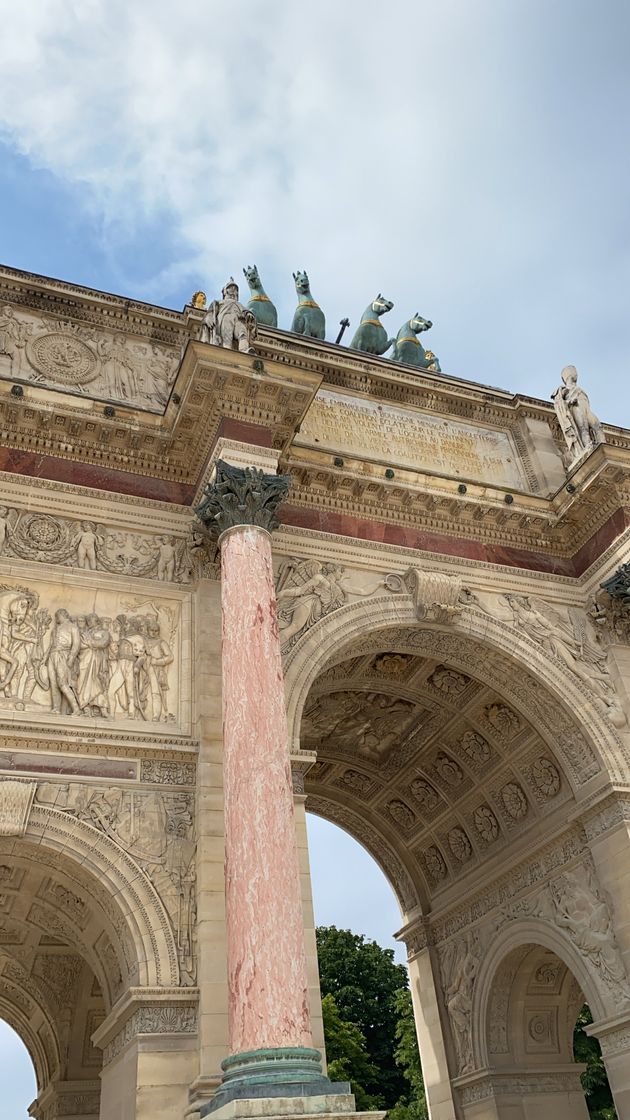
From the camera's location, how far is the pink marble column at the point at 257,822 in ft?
32.3

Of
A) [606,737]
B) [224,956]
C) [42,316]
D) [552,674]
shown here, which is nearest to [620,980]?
[606,737]

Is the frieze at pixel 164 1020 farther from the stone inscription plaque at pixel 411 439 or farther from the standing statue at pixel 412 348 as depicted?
the standing statue at pixel 412 348

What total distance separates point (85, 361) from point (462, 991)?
44.4 feet

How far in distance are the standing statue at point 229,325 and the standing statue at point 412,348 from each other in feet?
20.5

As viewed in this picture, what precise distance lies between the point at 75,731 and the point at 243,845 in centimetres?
298

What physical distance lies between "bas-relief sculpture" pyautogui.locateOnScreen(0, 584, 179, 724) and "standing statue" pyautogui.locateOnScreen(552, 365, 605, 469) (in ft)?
29.7

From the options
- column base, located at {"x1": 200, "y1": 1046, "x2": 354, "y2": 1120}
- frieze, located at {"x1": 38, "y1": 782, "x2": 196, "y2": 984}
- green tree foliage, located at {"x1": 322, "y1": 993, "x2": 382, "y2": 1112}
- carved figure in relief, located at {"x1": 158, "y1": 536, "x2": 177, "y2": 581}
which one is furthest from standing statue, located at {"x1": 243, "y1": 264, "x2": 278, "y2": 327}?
green tree foliage, located at {"x1": 322, "y1": 993, "x2": 382, "y2": 1112}

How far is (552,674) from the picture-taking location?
16.6 meters

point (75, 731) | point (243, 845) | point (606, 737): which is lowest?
point (243, 845)


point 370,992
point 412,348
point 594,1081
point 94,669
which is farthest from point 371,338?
point 370,992

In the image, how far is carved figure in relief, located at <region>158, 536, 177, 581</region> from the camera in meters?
14.7

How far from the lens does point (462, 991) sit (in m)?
19.0

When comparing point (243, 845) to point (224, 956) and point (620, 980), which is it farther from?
point (620, 980)

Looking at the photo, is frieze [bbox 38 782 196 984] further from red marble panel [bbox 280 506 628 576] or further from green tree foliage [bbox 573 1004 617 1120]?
green tree foliage [bbox 573 1004 617 1120]
